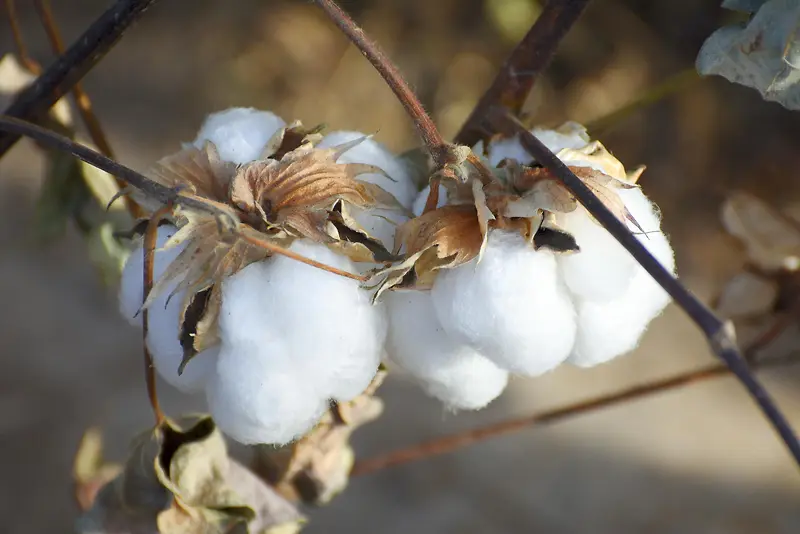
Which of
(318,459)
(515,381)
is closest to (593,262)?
(318,459)

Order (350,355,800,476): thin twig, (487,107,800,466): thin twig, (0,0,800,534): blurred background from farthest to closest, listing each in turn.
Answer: (0,0,800,534): blurred background
(350,355,800,476): thin twig
(487,107,800,466): thin twig

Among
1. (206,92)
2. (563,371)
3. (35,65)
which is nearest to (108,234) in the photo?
(35,65)

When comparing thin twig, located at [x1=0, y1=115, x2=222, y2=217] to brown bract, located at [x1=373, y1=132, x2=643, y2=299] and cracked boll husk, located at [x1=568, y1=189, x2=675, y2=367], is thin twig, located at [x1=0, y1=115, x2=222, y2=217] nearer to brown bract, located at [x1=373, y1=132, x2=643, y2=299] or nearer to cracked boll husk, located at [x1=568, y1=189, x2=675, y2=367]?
brown bract, located at [x1=373, y1=132, x2=643, y2=299]

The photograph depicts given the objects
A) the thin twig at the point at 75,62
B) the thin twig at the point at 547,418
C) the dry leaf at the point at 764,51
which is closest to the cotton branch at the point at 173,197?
the thin twig at the point at 75,62

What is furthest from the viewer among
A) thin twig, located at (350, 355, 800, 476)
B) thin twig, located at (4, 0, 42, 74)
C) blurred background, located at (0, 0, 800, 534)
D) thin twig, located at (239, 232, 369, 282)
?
blurred background, located at (0, 0, 800, 534)

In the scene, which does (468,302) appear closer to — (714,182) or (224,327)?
(224,327)

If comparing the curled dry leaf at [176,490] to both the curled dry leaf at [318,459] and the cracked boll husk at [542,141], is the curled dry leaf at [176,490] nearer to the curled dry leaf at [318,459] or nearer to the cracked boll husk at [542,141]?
the curled dry leaf at [318,459]

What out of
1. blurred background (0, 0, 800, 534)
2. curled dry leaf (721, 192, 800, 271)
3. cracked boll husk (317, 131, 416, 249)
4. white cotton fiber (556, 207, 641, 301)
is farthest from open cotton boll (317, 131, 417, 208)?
blurred background (0, 0, 800, 534)
